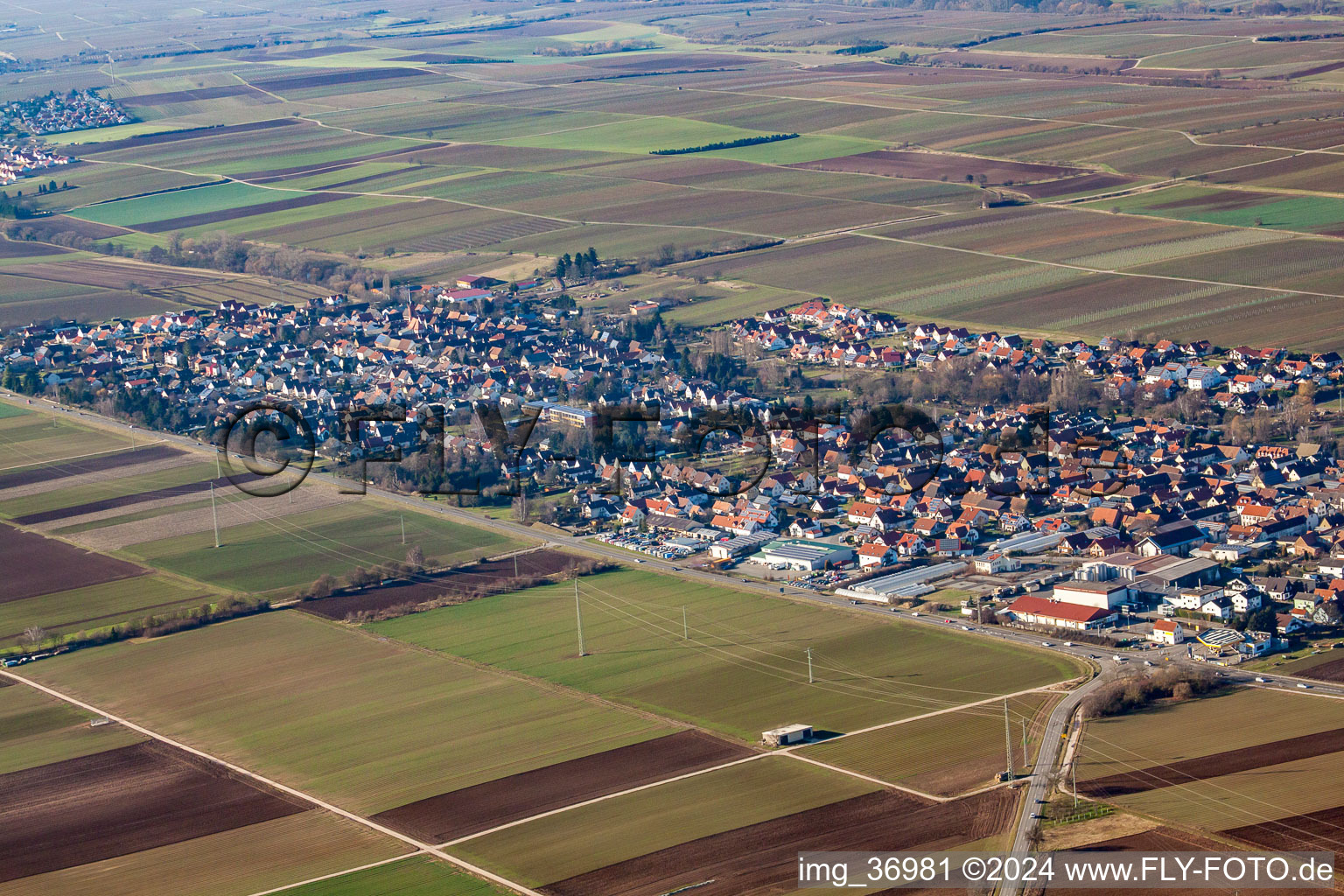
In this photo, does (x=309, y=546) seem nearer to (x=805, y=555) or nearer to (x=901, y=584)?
(x=805, y=555)

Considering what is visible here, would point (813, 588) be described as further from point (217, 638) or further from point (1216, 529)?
point (217, 638)

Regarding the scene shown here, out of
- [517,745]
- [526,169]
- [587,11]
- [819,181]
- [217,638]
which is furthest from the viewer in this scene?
[587,11]

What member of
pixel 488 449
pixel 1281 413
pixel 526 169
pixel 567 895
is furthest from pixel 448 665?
pixel 526 169

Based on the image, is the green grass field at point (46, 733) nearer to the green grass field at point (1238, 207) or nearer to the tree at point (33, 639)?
the tree at point (33, 639)

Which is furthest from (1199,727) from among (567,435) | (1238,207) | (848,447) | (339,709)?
(1238,207)

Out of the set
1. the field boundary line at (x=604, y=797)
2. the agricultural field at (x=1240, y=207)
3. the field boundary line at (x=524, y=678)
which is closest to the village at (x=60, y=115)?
the agricultural field at (x=1240, y=207)

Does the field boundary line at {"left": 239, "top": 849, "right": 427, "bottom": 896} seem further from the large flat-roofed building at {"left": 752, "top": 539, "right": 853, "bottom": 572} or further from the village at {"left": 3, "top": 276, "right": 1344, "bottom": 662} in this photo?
the large flat-roofed building at {"left": 752, "top": 539, "right": 853, "bottom": 572}
